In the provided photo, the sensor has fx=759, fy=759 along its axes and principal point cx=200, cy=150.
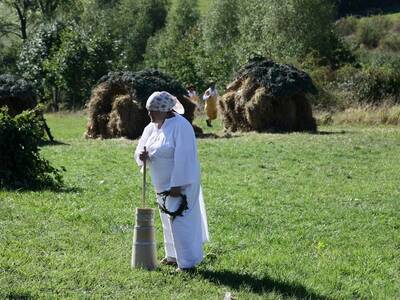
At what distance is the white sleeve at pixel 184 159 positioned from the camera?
7754 mm

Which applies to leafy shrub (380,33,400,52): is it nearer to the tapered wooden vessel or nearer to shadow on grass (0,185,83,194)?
shadow on grass (0,185,83,194)

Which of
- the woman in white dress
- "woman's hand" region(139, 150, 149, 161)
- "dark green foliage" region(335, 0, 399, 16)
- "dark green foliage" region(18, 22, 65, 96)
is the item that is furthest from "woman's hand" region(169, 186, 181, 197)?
"dark green foliage" region(335, 0, 399, 16)

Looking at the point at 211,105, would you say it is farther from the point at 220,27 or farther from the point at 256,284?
the point at 220,27

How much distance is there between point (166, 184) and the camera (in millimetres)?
8062

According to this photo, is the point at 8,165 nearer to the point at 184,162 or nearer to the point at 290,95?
the point at 184,162

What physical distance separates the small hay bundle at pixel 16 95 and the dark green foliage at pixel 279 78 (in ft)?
24.7

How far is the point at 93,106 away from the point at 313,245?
57.6ft

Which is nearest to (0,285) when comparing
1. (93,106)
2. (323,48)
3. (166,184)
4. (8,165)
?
(166,184)

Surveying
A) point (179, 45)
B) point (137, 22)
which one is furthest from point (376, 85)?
point (137, 22)

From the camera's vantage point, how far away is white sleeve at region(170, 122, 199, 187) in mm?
7754

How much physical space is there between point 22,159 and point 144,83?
11.2 m

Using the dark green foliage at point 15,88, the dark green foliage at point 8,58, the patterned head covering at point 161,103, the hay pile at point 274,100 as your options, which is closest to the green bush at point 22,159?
the patterned head covering at point 161,103

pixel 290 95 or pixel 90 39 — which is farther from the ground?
pixel 90 39

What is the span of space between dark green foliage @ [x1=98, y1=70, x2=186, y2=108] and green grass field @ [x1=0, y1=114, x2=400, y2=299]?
636 cm
